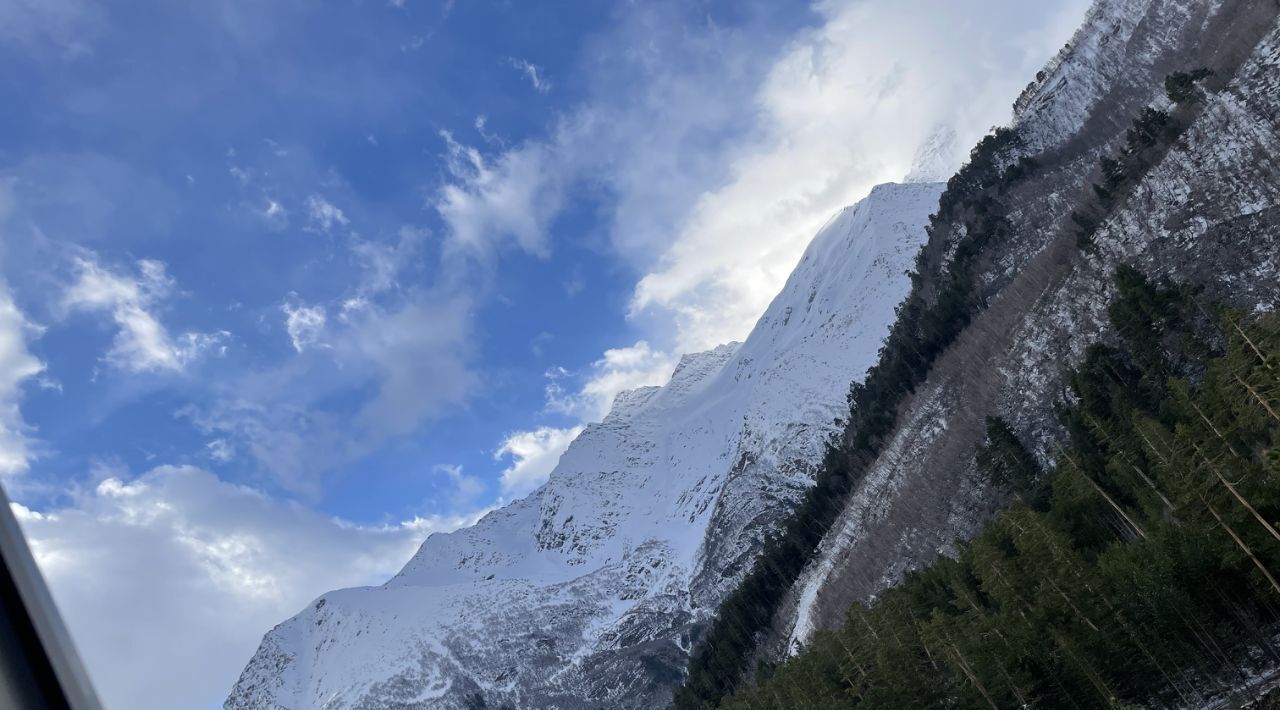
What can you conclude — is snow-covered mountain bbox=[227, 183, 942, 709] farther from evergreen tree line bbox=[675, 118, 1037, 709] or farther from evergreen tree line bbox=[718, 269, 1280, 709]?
evergreen tree line bbox=[718, 269, 1280, 709]

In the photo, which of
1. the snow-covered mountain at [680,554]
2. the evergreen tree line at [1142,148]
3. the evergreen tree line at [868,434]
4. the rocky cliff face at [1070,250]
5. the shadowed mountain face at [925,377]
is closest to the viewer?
the rocky cliff face at [1070,250]

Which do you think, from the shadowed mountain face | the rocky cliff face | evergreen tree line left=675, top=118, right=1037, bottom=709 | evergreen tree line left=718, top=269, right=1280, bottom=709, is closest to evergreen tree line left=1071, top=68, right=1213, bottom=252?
the shadowed mountain face

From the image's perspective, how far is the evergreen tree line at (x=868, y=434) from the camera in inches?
3093

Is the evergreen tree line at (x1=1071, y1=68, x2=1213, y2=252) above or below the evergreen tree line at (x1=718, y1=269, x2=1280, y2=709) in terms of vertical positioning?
above

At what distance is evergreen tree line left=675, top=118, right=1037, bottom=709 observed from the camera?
78562 millimetres

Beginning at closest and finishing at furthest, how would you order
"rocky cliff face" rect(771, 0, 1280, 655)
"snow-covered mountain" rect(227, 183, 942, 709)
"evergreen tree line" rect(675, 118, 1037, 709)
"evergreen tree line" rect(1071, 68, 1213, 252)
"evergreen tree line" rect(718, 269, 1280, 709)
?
"evergreen tree line" rect(718, 269, 1280, 709), "rocky cliff face" rect(771, 0, 1280, 655), "evergreen tree line" rect(1071, 68, 1213, 252), "evergreen tree line" rect(675, 118, 1037, 709), "snow-covered mountain" rect(227, 183, 942, 709)

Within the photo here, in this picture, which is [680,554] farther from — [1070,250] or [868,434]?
[1070,250]

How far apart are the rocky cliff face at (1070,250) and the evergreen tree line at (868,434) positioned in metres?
2.38

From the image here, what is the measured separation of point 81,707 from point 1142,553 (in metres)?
32.6

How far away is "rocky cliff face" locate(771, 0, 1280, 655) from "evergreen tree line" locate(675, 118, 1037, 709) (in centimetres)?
238

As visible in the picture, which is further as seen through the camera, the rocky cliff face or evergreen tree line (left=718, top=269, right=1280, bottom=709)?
the rocky cliff face

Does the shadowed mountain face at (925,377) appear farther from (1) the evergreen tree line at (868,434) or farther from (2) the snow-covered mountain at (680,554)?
(1) the evergreen tree line at (868,434)

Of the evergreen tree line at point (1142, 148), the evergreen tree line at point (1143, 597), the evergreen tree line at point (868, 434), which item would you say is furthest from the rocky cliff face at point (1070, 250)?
the evergreen tree line at point (1143, 597)

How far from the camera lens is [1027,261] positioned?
236 feet
